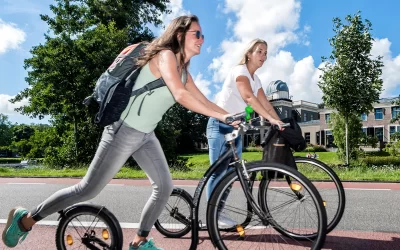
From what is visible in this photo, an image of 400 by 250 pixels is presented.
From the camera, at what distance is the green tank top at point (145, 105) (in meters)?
2.73

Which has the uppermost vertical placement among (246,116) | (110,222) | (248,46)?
(248,46)

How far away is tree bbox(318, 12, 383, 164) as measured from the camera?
2275cm

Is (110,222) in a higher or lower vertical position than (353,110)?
lower

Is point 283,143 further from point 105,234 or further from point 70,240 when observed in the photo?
point 70,240

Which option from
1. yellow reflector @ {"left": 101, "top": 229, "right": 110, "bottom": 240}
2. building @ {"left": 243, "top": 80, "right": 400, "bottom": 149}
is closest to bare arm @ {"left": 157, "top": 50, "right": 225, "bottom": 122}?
yellow reflector @ {"left": 101, "top": 229, "right": 110, "bottom": 240}

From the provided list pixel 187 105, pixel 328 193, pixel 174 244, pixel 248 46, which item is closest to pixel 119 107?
pixel 187 105

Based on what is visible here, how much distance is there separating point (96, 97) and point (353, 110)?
22771 millimetres

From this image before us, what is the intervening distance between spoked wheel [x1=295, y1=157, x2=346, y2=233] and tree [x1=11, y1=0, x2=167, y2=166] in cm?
2114

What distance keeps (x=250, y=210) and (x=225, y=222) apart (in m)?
0.21

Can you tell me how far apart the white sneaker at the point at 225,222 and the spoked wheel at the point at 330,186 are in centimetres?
102

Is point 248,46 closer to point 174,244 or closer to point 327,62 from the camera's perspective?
point 174,244

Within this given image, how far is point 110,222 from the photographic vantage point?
2.94 metres

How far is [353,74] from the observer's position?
2280 centimetres

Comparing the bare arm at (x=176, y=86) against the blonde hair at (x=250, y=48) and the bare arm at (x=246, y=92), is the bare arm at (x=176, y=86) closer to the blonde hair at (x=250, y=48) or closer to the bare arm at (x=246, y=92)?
the bare arm at (x=246, y=92)
